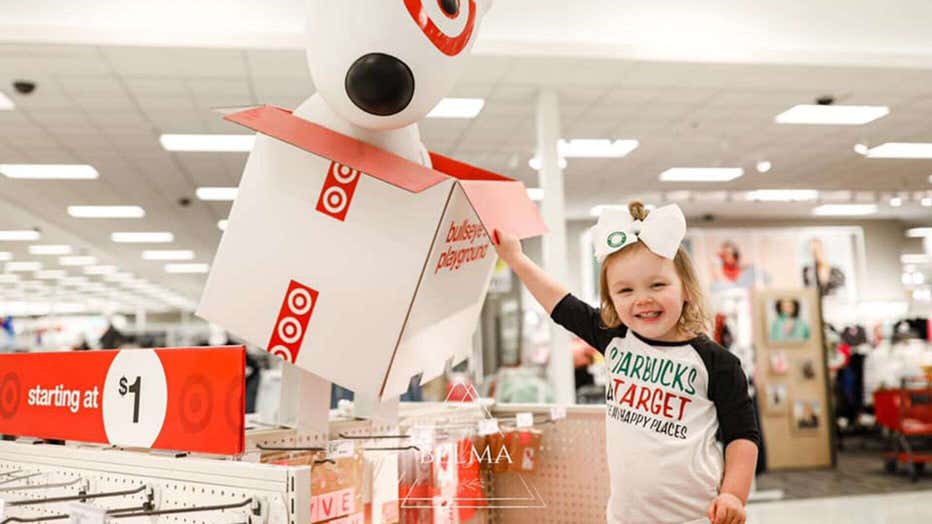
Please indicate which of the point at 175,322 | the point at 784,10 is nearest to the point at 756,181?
the point at 784,10

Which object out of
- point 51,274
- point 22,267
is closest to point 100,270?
point 51,274

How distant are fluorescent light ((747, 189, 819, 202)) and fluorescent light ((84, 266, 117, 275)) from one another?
13.2m

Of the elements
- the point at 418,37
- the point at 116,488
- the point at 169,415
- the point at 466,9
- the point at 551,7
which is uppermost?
the point at 551,7

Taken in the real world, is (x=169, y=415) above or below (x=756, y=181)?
below

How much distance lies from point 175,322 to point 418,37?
32290mm

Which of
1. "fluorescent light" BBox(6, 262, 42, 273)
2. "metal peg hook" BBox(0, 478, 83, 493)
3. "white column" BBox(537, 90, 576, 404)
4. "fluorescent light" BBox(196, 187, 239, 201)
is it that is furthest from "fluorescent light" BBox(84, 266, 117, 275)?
"metal peg hook" BBox(0, 478, 83, 493)

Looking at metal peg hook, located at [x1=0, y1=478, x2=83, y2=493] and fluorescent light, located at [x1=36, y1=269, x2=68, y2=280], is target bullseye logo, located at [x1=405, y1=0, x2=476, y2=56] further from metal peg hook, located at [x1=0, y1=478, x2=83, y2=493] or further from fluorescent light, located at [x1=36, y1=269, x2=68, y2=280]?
fluorescent light, located at [x1=36, y1=269, x2=68, y2=280]

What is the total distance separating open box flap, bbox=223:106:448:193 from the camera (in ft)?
4.97

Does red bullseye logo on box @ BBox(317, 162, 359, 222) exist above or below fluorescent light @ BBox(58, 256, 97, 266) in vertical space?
below

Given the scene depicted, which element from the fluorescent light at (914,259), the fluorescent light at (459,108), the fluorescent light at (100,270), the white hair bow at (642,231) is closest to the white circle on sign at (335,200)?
the white hair bow at (642,231)

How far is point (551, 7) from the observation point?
18.1 feet

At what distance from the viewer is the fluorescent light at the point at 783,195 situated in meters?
11.2

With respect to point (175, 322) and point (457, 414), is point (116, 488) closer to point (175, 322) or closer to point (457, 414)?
point (457, 414)

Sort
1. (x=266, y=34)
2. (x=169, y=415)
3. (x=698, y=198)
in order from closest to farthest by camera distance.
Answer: (x=169, y=415)
(x=266, y=34)
(x=698, y=198)
